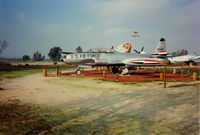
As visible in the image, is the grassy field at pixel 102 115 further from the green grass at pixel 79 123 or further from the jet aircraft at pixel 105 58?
the jet aircraft at pixel 105 58

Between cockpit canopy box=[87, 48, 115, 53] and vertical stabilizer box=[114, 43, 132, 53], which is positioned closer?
cockpit canopy box=[87, 48, 115, 53]

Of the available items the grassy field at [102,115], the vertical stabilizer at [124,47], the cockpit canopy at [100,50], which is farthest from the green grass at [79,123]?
the vertical stabilizer at [124,47]

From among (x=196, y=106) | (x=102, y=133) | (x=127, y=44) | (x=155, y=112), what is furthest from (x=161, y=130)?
(x=127, y=44)

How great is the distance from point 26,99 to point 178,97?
26.7 ft

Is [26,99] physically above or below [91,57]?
below

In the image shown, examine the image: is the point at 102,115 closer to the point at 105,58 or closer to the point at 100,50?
the point at 105,58

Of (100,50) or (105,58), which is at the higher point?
(100,50)

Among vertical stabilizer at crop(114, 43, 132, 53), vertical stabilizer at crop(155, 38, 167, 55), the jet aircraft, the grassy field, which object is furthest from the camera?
vertical stabilizer at crop(155, 38, 167, 55)

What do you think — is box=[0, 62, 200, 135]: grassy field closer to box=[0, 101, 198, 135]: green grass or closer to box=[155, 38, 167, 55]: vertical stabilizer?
box=[0, 101, 198, 135]: green grass

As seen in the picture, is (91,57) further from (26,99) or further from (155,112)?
(155,112)

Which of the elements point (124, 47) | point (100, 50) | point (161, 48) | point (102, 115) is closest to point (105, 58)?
point (100, 50)

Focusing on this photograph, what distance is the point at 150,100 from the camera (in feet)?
40.4

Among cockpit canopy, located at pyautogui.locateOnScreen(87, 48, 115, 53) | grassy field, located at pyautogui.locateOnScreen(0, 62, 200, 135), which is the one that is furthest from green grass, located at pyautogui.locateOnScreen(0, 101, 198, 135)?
cockpit canopy, located at pyautogui.locateOnScreen(87, 48, 115, 53)

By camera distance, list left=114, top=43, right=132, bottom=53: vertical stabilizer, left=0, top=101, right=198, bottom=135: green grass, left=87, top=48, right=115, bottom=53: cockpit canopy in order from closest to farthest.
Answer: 1. left=0, top=101, right=198, bottom=135: green grass
2. left=87, top=48, right=115, bottom=53: cockpit canopy
3. left=114, top=43, right=132, bottom=53: vertical stabilizer
